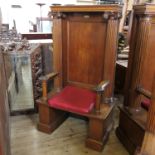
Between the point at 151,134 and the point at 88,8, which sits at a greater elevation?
the point at 88,8

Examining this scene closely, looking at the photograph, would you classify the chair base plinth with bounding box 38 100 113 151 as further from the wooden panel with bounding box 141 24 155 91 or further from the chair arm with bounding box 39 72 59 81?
the wooden panel with bounding box 141 24 155 91

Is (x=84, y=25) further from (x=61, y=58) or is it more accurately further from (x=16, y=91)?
(x=16, y=91)

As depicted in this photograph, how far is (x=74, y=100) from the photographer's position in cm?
193

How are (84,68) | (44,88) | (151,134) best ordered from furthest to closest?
(84,68), (44,88), (151,134)

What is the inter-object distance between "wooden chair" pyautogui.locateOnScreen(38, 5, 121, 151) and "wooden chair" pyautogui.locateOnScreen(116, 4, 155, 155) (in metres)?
0.17

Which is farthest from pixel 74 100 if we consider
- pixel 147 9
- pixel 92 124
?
pixel 147 9

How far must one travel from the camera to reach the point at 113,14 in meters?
1.70

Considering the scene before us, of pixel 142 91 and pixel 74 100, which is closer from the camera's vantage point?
pixel 142 91

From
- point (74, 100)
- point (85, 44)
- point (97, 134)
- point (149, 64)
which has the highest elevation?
point (85, 44)

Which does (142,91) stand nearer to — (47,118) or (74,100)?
(74,100)

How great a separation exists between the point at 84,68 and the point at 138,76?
2.07 ft

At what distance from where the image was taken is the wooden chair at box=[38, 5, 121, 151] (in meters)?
1.80

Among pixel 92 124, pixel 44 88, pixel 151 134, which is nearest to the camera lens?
pixel 151 134

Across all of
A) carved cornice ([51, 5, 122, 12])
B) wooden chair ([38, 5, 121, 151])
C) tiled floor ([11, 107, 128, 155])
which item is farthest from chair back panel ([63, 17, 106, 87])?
tiled floor ([11, 107, 128, 155])
